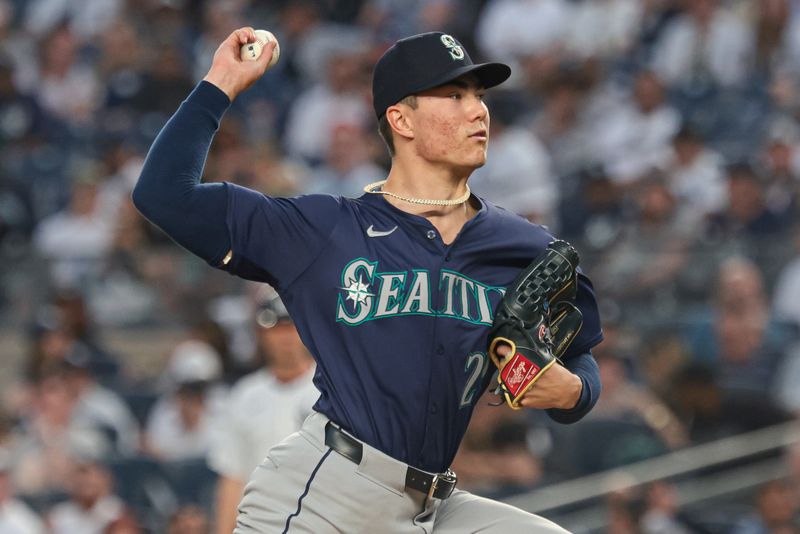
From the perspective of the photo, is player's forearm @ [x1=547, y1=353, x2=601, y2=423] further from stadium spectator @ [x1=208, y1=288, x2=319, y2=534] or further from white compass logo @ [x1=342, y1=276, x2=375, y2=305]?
stadium spectator @ [x1=208, y1=288, x2=319, y2=534]

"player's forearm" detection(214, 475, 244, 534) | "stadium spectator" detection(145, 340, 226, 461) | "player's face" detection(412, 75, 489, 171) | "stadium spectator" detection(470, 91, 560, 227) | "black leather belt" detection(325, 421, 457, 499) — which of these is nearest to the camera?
"black leather belt" detection(325, 421, 457, 499)

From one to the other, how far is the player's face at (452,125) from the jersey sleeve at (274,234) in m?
0.34

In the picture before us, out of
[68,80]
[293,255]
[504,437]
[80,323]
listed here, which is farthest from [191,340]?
[293,255]

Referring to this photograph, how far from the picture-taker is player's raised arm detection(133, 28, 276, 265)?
3.78 m

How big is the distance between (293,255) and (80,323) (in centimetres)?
617

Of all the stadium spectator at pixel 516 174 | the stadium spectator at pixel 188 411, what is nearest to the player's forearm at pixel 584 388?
the stadium spectator at pixel 188 411

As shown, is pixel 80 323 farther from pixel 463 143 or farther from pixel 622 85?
pixel 463 143

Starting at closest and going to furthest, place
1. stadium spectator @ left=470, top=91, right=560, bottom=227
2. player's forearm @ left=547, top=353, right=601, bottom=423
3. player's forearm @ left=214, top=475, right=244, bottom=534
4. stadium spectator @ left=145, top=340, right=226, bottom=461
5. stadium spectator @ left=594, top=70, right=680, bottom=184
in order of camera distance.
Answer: player's forearm @ left=547, top=353, right=601, bottom=423, player's forearm @ left=214, top=475, right=244, bottom=534, stadium spectator @ left=145, top=340, right=226, bottom=461, stadium spectator @ left=470, top=91, right=560, bottom=227, stadium spectator @ left=594, top=70, right=680, bottom=184

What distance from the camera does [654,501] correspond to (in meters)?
7.40

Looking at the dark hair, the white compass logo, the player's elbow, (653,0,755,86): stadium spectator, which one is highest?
the dark hair

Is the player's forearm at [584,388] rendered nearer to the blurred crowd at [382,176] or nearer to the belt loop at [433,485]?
the belt loop at [433,485]

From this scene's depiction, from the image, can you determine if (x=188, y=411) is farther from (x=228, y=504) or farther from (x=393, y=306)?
(x=393, y=306)

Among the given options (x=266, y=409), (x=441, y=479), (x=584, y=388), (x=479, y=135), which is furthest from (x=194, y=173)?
(x=266, y=409)

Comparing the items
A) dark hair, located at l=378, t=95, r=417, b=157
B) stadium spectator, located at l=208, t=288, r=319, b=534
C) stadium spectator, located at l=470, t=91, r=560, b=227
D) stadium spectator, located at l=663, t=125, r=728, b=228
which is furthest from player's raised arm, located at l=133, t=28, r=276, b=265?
stadium spectator, located at l=470, t=91, r=560, b=227
